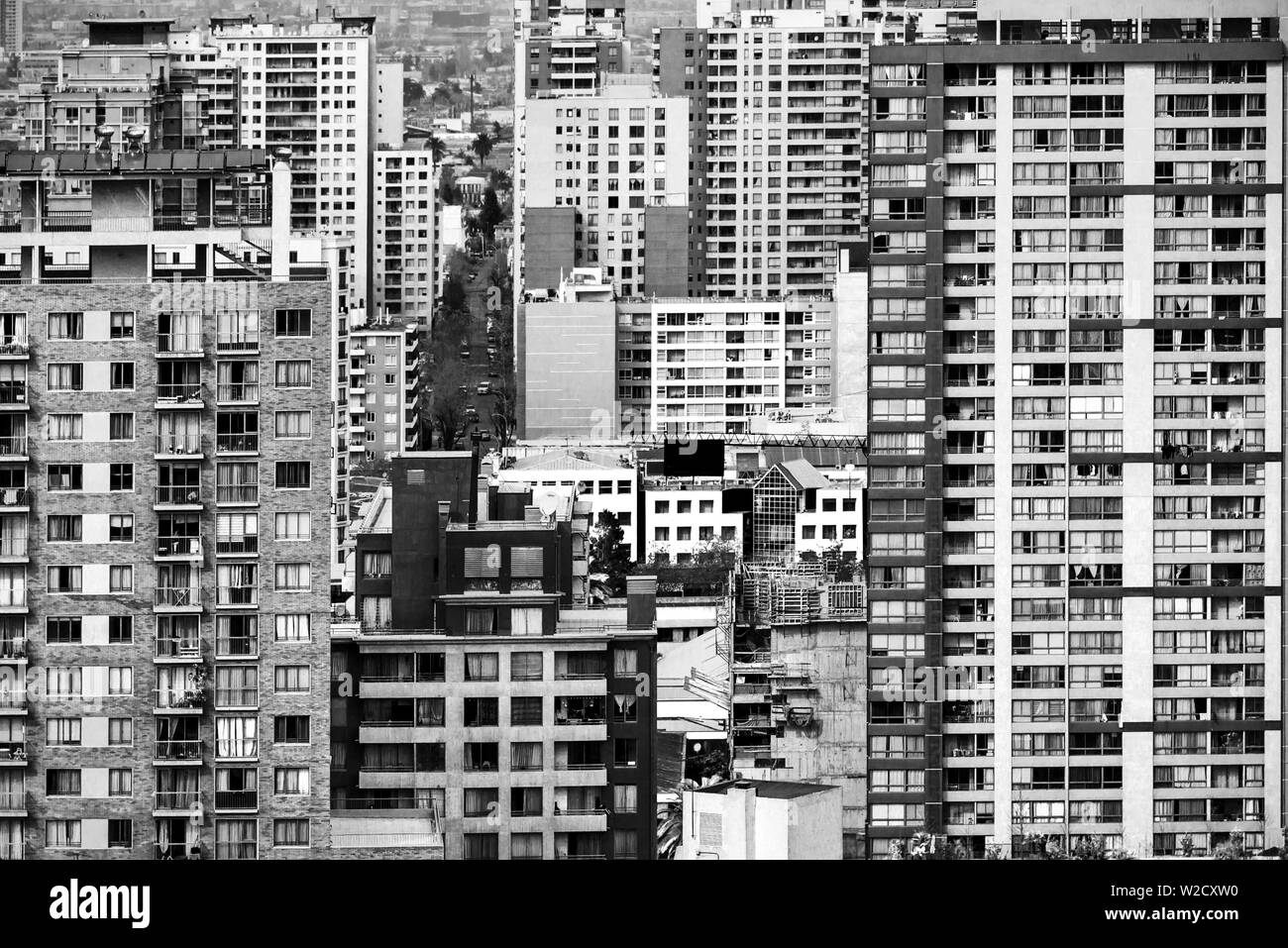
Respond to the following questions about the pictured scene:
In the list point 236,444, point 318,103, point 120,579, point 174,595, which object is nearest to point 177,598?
point 174,595

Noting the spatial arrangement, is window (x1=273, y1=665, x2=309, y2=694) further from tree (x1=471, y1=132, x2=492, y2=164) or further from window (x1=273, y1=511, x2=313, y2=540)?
tree (x1=471, y1=132, x2=492, y2=164)

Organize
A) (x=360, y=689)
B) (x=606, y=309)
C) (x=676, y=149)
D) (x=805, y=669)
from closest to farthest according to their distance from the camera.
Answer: (x=360, y=689) → (x=805, y=669) → (x=606, y=309) → (x=676, y=149)

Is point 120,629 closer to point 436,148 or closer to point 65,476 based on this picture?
point 65,476

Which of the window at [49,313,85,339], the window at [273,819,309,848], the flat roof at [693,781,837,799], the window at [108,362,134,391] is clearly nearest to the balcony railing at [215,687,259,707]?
the window at [273,819,309,848]

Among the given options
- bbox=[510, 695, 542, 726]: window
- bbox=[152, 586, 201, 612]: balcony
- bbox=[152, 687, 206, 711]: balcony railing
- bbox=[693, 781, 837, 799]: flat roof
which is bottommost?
bbox=[693, 781, 837, 799]: flat roof

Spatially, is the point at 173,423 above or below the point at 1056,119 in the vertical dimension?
below
